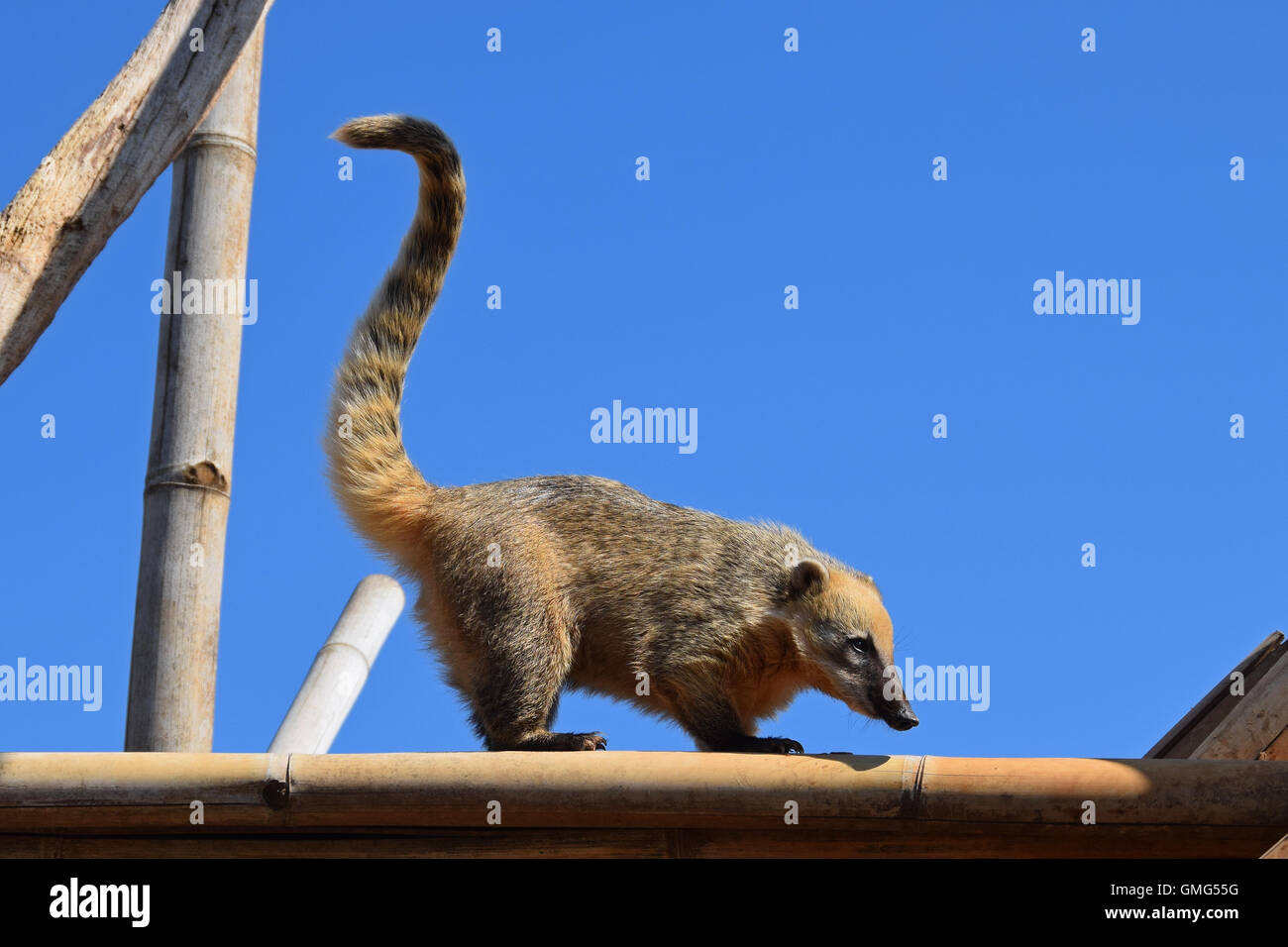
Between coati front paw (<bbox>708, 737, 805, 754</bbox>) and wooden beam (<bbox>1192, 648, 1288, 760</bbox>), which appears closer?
wooden beam (<bbox>1192, 648, 1288, 760</bbox>)

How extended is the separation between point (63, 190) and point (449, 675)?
2.39m

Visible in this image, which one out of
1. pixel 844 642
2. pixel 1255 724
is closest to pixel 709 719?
pixel 844 642

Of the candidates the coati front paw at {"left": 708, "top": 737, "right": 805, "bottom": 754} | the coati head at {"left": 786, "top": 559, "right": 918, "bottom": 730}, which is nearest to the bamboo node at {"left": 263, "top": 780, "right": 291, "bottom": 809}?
the coati front paw at {"left": 708, "top": 737, "right": 805, "bottom": 754}

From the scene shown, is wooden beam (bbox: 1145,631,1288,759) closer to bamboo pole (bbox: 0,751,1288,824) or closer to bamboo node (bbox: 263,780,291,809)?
bamboo pole (bbox: 0,751,1288,824)

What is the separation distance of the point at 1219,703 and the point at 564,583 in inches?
96.7

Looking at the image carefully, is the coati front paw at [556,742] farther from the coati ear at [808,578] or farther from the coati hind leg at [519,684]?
the coati ear at [808,578]

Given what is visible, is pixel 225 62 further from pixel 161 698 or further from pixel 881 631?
pixel 881 631

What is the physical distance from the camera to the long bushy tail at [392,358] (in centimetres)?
585

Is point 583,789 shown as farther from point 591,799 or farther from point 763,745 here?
point 763,745

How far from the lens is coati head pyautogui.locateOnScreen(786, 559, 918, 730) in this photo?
5777 mm

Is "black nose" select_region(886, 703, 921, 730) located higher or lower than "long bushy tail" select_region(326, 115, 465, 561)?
lower

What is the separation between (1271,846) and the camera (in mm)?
4113

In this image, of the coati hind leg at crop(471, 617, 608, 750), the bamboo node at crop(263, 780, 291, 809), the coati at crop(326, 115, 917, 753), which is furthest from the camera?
the coati at crop(326, 115, 917, 753)
